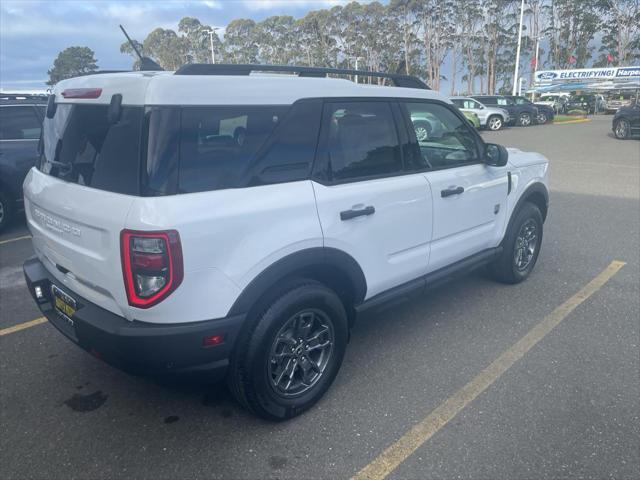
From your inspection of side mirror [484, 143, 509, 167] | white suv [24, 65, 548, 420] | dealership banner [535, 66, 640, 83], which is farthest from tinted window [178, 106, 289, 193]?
dealership banner [535, 66, 640, 83]

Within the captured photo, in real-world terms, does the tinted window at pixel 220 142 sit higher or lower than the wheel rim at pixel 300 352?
higher

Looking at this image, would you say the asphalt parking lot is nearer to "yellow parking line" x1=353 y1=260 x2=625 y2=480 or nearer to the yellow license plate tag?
"yellow parking line" x1=353 y1=260 x2=625 y2=480

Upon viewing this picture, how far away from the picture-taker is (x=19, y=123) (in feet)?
23.2

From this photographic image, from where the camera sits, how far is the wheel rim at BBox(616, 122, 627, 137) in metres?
18.7

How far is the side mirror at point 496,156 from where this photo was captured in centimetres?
401

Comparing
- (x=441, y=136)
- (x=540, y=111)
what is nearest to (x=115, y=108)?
(x=441, y=136)

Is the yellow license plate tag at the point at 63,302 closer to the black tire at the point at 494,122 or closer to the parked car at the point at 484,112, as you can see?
the parked car at the point at 484,112

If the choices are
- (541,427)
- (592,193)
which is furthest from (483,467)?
(592,193)

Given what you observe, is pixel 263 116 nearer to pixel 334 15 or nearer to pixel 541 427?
pixel 541 427

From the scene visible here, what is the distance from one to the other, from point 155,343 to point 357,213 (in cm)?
131

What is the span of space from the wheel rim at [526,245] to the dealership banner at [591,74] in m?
39.0

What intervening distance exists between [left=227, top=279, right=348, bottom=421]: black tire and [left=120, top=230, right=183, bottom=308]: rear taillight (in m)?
0.50

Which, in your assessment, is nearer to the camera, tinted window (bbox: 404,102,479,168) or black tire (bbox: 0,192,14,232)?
tinted window (bbox: 404,102,479,168)

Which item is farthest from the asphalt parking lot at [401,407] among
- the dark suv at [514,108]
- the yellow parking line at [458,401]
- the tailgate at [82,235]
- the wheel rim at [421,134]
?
the dark suv at [514,108]
